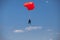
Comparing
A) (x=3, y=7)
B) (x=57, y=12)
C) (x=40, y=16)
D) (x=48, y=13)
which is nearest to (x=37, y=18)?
(x=40, y=16)

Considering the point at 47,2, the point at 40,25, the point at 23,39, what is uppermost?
the point at 47,2

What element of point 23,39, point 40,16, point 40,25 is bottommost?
point 23,39

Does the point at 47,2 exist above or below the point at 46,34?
above

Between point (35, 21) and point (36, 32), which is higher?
point (35, 21)

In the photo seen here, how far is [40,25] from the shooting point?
10.0ft

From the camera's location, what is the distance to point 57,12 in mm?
3072

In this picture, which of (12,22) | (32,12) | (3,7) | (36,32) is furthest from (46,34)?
(3,7)

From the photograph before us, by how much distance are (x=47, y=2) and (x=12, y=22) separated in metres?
0.98

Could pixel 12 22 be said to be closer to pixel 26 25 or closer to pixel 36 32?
pixel 26 25

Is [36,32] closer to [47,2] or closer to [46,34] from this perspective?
[46,34]

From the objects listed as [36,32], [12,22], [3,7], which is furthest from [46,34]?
[3,7]

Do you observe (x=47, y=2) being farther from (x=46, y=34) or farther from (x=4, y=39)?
(x=4, y=39)

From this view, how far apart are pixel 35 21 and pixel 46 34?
0.41 m

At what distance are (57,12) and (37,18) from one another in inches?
19.7
